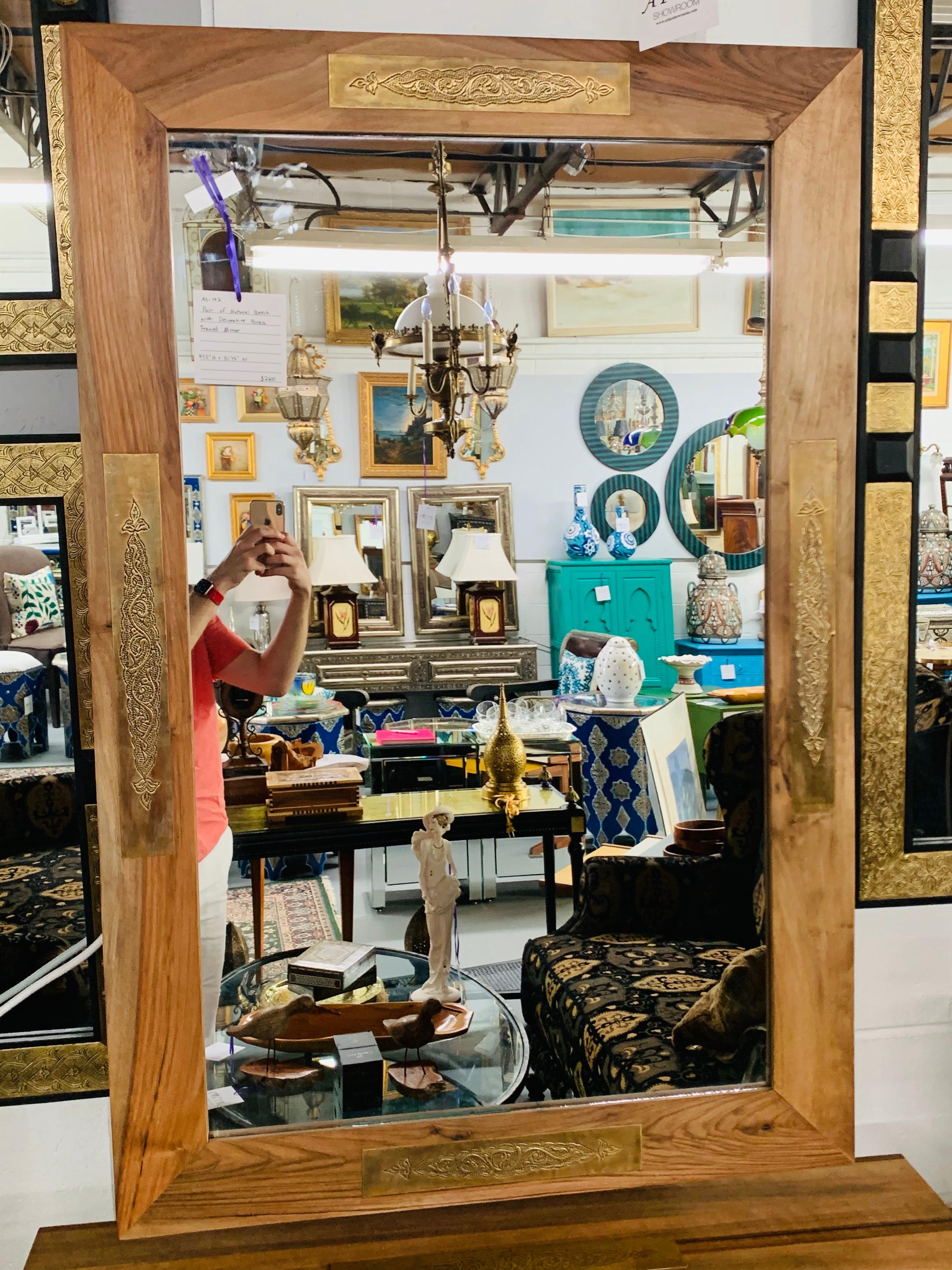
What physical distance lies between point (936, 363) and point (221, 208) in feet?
3.68

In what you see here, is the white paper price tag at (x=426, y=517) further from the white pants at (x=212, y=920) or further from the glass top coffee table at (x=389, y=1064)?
A: the glass top coffee table at (x=389, y=1064)

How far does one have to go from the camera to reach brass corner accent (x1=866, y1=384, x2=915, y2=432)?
1.64 metres

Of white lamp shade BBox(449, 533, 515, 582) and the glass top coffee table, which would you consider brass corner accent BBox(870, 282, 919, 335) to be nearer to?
white lamp shade BBox(449, 533, 515, 582)

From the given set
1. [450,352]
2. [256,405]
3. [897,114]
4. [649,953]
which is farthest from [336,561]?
[897,114]

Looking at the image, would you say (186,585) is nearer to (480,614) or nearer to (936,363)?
(480,614)

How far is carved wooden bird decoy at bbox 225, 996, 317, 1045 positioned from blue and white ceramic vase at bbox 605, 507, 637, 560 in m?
0.80

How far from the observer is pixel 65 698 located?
153cm

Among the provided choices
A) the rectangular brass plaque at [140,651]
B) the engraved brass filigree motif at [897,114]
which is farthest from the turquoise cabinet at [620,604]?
the engraved brass filigree motif at [897,114]

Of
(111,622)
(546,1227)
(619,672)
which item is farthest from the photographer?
(619,672)

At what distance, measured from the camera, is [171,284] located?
1.33 m

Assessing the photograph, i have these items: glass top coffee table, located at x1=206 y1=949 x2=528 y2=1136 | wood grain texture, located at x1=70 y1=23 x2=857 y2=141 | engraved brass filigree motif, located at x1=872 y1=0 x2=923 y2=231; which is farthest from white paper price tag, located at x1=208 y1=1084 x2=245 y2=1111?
engraved brass filigree motif, located at x1=872 y1=0 x2=923 y2=231

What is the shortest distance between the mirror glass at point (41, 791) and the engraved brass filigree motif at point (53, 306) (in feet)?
0.73

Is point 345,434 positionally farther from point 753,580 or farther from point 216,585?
point 753,580

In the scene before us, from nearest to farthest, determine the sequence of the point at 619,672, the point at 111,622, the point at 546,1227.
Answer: the point at 111,622
the point at 546,1227
the point at 619,672
